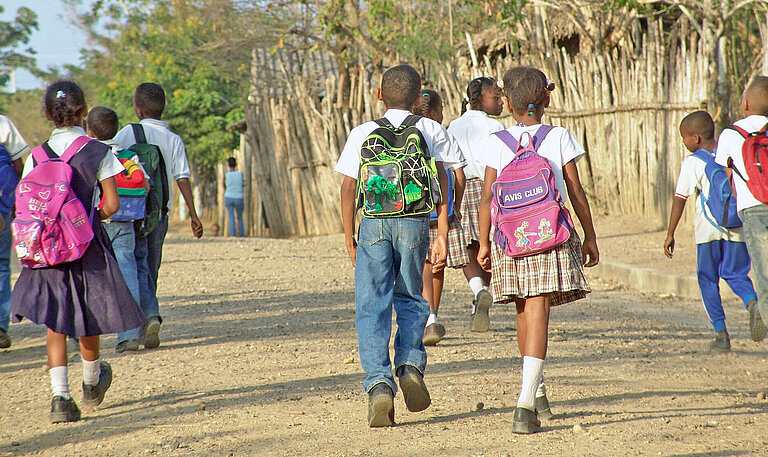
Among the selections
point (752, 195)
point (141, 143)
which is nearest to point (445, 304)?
point (141, 143)

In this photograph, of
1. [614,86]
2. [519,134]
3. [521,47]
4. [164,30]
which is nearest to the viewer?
[519,134]

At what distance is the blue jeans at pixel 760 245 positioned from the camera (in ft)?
13.8

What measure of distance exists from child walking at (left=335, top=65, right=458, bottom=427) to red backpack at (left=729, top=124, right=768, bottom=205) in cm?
151

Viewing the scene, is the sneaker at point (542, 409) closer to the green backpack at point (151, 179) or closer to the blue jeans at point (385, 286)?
the blue jeans at point (385, 286)

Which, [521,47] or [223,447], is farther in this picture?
[521,47]

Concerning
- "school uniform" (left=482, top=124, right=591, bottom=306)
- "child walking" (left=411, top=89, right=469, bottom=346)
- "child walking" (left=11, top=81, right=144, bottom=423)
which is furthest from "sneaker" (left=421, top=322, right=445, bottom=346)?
"child walking" (left=11, top=81, right=144, bottom=423)

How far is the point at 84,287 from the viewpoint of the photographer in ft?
13.6

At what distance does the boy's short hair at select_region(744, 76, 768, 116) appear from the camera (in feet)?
14.2

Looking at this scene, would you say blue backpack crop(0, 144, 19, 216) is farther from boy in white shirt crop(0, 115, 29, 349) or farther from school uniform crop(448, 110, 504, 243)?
school uniform crop(448, 110, 504, 243)

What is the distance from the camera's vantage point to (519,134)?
3.89 meters

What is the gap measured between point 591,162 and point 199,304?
6279 millimetres

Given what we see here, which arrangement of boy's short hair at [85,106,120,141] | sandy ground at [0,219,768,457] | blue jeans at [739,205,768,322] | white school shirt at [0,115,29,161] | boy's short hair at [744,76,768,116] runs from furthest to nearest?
white school shirt at [0,115,29,161] → boy's short hair at [85,106,120,141] → boy's short hair at [744,76,768,116] → blue jeans at [739,205,768,322] → sandy ground at [0,219,768,457]

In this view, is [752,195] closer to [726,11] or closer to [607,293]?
[607,293]

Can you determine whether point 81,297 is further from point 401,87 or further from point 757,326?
point 757,326
